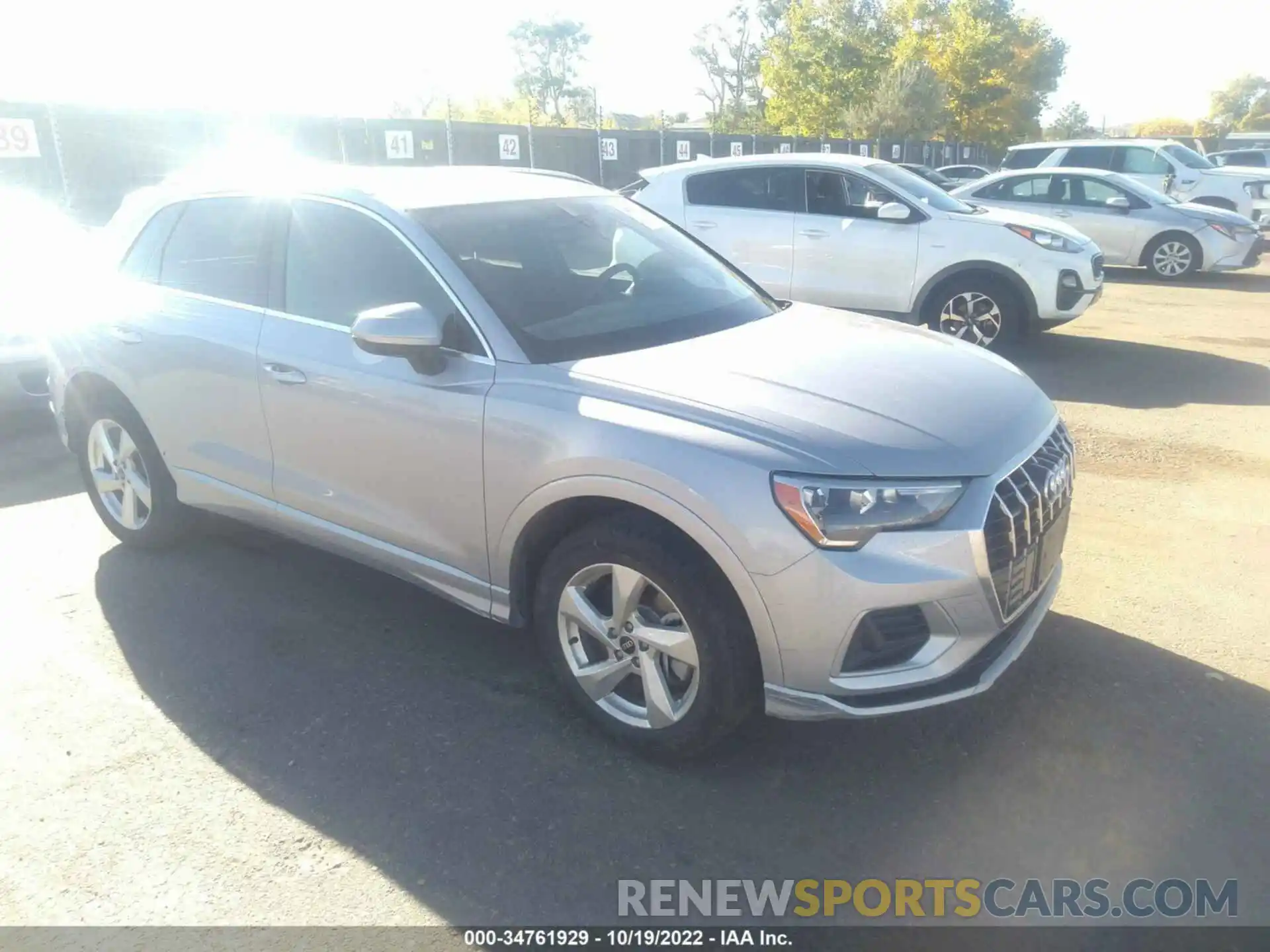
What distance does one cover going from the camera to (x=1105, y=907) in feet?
8.24

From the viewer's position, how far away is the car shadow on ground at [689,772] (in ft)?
8.73

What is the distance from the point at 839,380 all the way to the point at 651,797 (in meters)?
1.41

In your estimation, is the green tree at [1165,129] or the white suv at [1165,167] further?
the green tree at [1165,129]

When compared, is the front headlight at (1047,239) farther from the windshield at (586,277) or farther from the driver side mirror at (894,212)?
the windshield at (586,277)

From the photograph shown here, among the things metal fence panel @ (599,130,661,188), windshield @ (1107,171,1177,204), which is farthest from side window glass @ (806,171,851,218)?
metal fence panel @ (599,130,661,188)

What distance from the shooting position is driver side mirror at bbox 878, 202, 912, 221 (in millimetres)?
8234

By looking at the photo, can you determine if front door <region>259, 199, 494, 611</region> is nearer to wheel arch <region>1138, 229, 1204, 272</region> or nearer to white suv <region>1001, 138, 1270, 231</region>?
wheel arch <region>1138, 229, 1204, 272</region>

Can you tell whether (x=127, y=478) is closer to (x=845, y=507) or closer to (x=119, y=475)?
(x=119, y=475)

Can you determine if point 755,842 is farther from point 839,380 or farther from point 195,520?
point 195,520

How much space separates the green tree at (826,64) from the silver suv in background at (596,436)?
40.6 m

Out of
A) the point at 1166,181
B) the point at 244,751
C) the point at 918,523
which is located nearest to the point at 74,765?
the point at 244,751

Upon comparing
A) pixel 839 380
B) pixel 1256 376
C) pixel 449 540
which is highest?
pixel 839 380

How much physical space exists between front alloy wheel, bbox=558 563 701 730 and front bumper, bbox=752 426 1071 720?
0.31m

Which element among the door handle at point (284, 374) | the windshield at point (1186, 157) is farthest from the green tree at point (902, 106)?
the door handle at point (284, 374)
